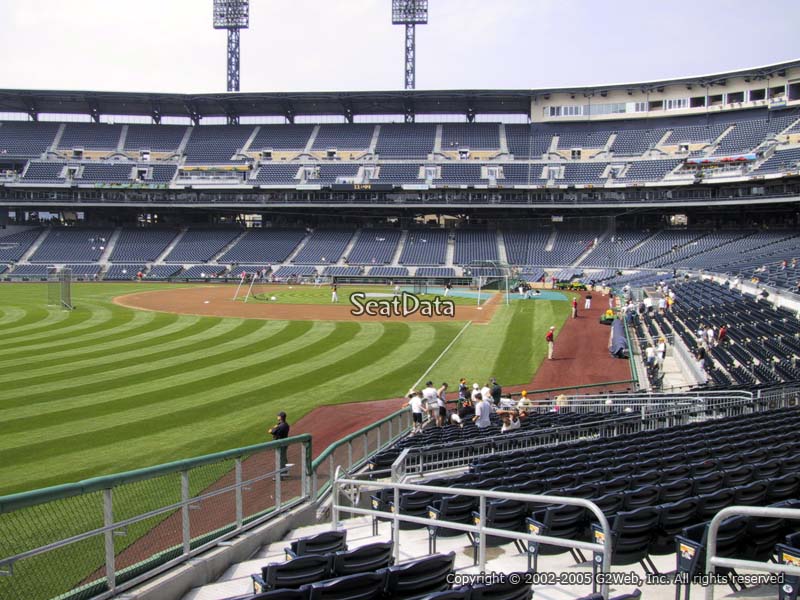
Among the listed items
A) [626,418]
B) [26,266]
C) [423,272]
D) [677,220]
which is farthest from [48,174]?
[626,418]

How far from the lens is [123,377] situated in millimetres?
23016

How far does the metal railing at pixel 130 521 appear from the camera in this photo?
20.4 feet

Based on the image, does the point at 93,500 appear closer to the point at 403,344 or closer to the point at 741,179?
the point at 403,344

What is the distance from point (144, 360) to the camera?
26.4 meters

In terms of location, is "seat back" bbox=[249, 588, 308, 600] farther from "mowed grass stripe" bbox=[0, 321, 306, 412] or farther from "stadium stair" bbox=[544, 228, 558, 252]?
"stadium stair" bbox=[544, 228, 558, 252]

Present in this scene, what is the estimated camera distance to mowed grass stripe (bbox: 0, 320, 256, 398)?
22.5 m

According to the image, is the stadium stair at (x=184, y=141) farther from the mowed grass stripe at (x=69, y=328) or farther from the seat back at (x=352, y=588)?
the seat back at (x=352, y=588)

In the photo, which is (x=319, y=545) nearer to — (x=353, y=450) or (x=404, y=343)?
(x=353, y=450)

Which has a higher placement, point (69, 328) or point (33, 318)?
point (33, 318)

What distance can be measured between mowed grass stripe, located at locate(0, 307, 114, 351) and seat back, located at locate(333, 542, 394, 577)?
90.2 ft

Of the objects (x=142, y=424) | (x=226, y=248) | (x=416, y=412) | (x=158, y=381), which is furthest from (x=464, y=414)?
(x=226, y=248)

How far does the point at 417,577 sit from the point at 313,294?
172ft

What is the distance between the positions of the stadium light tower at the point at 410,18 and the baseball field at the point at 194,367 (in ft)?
146

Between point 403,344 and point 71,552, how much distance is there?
83.4 ft
